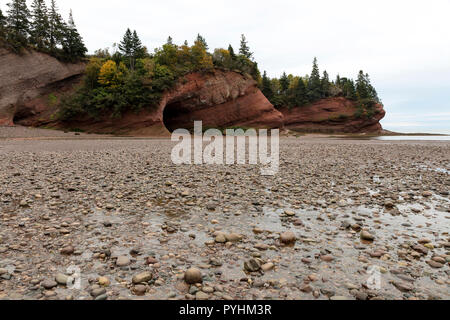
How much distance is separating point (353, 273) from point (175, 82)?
1588 inches

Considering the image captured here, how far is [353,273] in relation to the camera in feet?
10.0

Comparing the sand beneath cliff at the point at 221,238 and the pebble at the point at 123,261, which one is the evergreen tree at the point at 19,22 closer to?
the sand beneath cliff at the point at 221,238

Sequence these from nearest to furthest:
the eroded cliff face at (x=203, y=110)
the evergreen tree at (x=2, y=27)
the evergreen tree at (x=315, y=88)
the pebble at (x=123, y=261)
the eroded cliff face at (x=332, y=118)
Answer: the pebble at (x=123, y=261) < the eroded cliff face at (x=203, y=110) < the evergreen tree at (x=2, y=27) < the eroded cliff face at (x=332, y=118) < the evergreen tree at (x=315, y=88)

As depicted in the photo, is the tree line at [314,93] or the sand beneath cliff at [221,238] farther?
the tree line at [314,93]

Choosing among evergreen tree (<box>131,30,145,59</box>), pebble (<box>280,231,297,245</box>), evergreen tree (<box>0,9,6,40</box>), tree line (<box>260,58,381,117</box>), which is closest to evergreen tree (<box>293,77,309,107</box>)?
tree line (<box>260,58,381,117</box>)

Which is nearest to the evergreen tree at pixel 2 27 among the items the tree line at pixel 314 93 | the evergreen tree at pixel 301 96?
the tree line at pixel 314 93

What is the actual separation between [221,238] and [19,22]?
57941 mm

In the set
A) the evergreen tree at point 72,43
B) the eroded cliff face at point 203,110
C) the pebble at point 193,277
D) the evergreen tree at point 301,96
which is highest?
the evergreen tree at point 72,43

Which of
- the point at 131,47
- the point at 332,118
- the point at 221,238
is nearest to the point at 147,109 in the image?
the point at 131,47

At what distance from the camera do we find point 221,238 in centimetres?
395

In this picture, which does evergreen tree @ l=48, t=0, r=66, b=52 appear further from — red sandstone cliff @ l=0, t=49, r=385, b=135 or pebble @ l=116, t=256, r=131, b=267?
pebble @ l=116, t=256, r=131, b=267

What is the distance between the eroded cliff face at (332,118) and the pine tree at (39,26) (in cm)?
5603

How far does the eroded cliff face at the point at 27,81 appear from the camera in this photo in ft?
124
